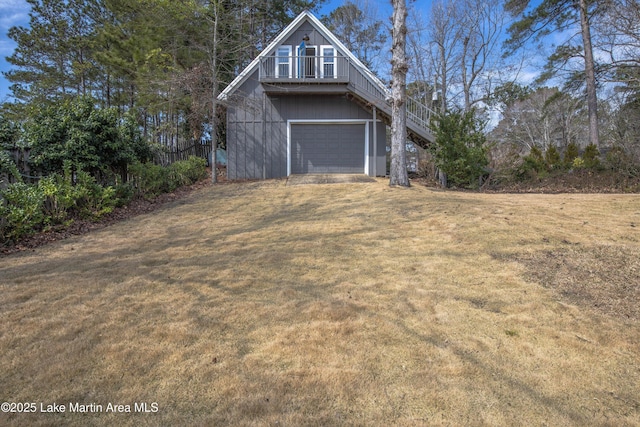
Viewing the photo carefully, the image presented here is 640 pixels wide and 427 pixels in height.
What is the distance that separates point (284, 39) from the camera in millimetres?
15578

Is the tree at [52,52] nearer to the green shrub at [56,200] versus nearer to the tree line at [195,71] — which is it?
the tree line at [195,71]

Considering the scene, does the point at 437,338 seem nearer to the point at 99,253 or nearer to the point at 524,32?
the point at 99,253

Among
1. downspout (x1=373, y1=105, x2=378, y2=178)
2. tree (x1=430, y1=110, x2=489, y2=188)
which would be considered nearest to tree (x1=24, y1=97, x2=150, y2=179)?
downspout (x1=373, y1=105, x2=378, y2=178)

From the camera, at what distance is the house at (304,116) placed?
15266 mm

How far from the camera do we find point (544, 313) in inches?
129

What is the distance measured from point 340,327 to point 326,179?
1138 centimetres

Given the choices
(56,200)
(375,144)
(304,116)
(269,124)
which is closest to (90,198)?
(56,200)

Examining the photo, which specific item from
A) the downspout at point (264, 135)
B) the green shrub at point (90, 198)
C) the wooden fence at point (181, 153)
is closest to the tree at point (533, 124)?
the downspout at point (264, 135)

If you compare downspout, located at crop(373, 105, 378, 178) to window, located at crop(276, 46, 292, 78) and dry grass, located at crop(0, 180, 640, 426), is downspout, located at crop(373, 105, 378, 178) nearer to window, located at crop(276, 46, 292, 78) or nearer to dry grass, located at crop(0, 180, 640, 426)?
window, located at crop(276, 46, 292, 78)

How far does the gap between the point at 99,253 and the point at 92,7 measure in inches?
899

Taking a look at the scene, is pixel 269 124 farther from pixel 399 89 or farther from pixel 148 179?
pixel 399 89

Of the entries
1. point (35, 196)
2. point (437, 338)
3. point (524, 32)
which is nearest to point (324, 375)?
point (437, 338)

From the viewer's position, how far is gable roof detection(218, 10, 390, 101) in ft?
49.5

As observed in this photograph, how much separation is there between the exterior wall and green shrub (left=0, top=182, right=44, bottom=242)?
9.57 metres
